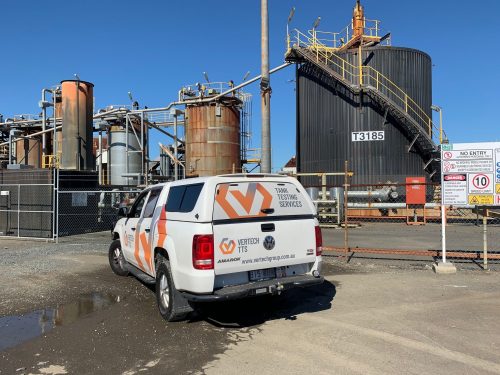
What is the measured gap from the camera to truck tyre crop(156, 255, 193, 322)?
230 inches

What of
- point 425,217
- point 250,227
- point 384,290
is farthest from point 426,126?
point 250,227

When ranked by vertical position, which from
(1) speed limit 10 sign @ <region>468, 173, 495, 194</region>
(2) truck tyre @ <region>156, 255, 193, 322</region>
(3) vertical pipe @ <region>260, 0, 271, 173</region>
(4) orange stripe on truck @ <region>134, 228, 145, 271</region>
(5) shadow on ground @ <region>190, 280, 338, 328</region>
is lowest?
(5) shadow on ground @ <region>190, 280, 338, 328</region>

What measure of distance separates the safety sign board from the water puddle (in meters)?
7.05

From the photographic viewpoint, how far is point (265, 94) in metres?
11.4

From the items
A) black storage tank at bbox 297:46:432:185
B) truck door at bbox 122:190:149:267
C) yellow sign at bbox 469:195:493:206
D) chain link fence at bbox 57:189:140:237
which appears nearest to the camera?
truck door at bbox 122:190:149:267

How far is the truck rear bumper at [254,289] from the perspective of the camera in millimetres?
5309

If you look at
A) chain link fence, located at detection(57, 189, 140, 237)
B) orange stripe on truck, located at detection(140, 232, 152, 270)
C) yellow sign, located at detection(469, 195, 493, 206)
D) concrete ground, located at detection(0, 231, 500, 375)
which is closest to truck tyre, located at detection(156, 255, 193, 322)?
concrete ground, located at detection(0, 231, 500, 375)

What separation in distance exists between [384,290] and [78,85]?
19975 millimetres

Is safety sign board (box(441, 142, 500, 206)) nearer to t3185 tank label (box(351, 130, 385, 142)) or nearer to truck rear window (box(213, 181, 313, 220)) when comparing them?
truck rear window (box(213, 181, 313, 220))

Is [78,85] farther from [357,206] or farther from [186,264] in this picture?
[186,264]

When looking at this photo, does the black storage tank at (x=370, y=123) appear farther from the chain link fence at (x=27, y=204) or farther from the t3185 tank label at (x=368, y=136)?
the chain link fence at (x=27, y=204)

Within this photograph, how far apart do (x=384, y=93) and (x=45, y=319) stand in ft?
69.7

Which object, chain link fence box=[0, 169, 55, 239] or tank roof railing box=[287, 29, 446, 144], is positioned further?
tank roof railing box=[287, 29, 446, 144]

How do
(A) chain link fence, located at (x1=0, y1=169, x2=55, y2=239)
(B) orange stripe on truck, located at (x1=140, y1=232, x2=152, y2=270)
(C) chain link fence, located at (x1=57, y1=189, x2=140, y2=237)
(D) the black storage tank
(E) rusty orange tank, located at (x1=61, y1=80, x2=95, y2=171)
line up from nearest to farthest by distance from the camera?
(B) orange stripe on truck, located at (x1=140, y1=232, x2=152, y2=270)
(A) chain link fence, located at (x1=0, y1=169, x2=55, y2=239)
(C) chain link fence, located at (x1=57, y1=189, x2=140, y2=237)
(E) rusty orange tank, located at (x1=61, y1=80, x2=95, y2=171)
(D) the black storage tank
